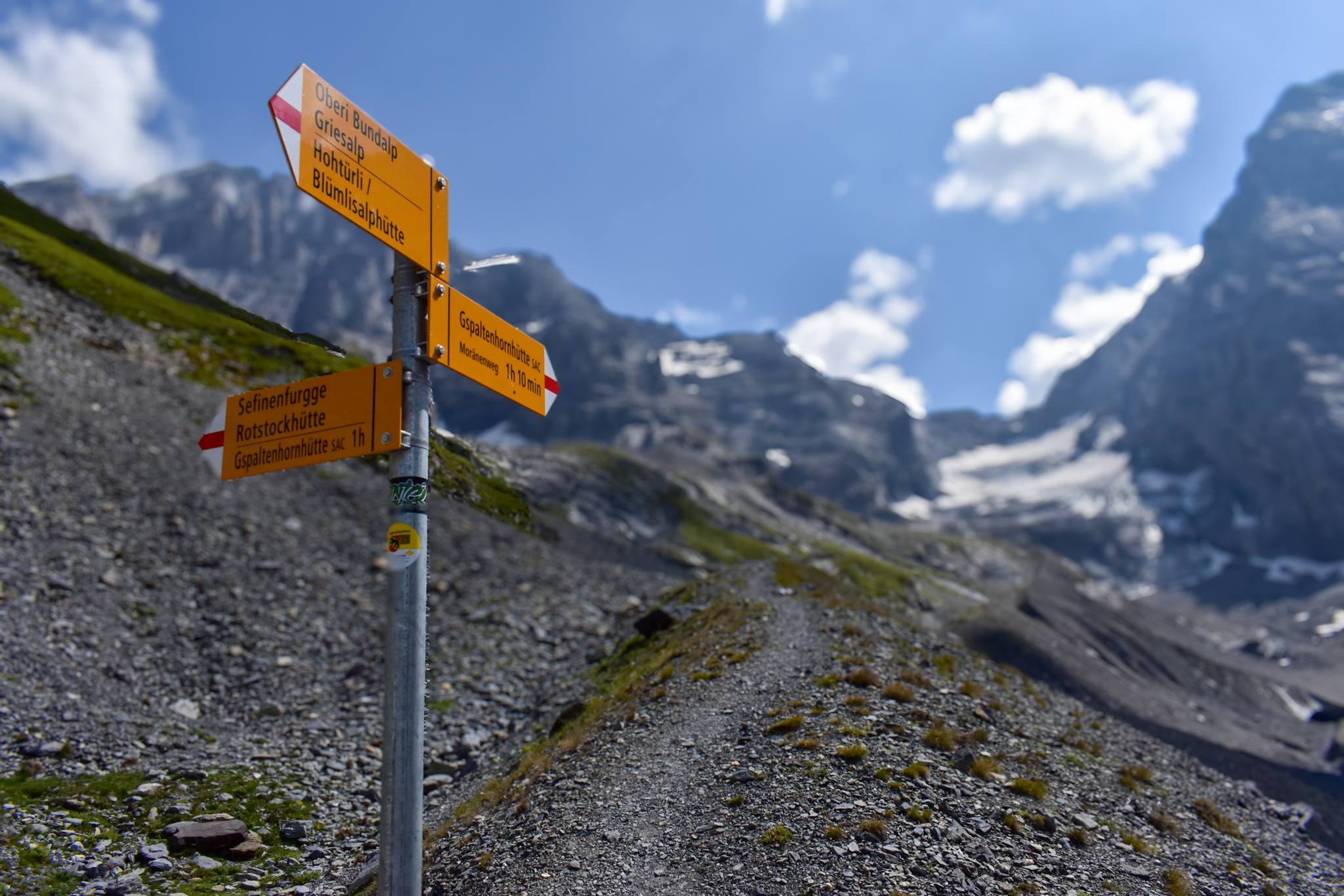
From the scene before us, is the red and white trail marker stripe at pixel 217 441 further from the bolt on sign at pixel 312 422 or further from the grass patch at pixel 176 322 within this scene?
the grass patch at pixel 176 322

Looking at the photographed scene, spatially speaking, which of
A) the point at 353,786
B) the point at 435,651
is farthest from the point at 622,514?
the point at 353,786

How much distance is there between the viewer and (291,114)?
20.2ft

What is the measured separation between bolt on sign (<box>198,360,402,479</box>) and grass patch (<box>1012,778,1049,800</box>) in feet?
42.1

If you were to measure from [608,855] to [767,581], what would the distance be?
76.8 ft

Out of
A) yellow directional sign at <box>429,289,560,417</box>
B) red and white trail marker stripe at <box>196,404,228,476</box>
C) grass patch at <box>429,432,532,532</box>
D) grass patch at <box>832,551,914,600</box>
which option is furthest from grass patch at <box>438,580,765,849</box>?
grass patch at <box>832,551,914,600</box>

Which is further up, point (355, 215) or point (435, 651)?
point (355, 215)

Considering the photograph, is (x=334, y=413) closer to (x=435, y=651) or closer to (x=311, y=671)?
(x=311, y=671)

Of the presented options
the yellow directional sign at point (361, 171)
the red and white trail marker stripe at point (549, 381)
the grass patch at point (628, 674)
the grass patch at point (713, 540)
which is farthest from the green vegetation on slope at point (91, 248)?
the grass patch at point (713, 540)

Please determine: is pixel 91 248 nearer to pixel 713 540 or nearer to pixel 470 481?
pixel 470 481

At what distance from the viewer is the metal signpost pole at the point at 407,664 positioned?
20.0 feet

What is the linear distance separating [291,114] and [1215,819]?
22.6 m

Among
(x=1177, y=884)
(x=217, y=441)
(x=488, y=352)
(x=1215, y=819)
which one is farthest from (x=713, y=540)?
(x=217, y=441)

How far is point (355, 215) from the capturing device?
21.1ft

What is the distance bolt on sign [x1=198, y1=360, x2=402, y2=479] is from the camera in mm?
6609
